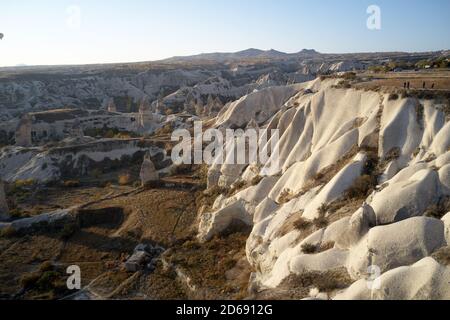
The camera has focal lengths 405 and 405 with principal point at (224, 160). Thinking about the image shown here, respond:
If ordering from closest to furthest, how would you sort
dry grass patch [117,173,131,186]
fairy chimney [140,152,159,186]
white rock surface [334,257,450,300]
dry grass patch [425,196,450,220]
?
white rock surface [334,257,450,300]
dry grass patch [425,196,450,220]
fairy chimney [140,152,159,186]
dry grass patch [117,173,131,186]

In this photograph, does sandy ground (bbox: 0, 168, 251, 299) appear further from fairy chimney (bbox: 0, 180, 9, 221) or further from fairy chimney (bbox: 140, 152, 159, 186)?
fairy chimney (bbox: 0, 180, 9, 221)

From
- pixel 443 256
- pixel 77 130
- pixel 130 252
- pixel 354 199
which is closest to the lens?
pixel 443 256

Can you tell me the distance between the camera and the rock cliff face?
10.7 meters

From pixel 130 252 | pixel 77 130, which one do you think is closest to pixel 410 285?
pixel 130 252

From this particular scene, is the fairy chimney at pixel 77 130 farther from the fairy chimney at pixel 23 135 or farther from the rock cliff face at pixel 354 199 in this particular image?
the rock cliff face at pixel 354 199

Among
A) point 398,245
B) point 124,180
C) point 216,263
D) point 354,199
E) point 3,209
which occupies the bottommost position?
point 216,263

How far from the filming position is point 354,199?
47.4 ft

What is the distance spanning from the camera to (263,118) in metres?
34.9

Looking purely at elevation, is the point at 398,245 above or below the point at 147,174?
above

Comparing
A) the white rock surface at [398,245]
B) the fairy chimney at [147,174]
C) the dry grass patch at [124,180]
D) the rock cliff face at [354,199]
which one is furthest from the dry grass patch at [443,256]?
the dry grass patch at [124,180]

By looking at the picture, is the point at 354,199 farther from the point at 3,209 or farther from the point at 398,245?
the point at 3,209

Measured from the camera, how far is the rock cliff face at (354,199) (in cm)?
1073

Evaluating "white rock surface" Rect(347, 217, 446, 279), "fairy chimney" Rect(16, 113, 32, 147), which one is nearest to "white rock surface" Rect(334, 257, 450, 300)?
"white rock surface" Rect(347, 217, 446, 279)
